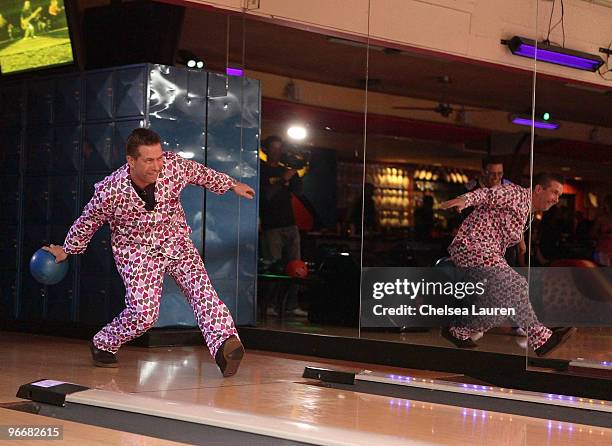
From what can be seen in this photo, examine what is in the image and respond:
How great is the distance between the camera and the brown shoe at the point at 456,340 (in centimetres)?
739

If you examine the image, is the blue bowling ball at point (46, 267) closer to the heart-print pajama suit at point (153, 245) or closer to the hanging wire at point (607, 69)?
the heart-print pajama suit at point (153, 245)

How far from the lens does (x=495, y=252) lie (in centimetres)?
720

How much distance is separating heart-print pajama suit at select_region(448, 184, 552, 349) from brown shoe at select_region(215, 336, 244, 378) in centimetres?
151

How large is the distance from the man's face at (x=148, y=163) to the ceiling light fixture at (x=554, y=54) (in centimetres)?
231

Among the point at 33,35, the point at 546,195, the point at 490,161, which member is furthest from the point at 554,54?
the point at 33,35

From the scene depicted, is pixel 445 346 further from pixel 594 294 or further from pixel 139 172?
pixel 139 172

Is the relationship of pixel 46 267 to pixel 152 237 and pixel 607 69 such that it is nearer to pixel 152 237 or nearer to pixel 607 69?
pixel 152 237

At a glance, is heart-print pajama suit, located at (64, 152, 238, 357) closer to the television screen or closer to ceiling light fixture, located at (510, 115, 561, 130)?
ceiling light fixture, located at (510, 115, 561, 130)

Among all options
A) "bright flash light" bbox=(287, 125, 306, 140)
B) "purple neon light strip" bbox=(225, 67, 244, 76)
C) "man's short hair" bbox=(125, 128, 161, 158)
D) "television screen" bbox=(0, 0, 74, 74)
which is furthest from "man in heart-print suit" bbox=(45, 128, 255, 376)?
"television screen" bbox=(0, 0, 74, 74)

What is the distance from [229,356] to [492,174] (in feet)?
6.57

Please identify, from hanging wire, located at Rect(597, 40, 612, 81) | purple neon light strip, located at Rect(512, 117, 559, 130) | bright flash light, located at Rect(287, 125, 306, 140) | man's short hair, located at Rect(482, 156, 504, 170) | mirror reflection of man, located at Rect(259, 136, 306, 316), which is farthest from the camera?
mirror reflection of man, located at Rect(259, 136, 306, 316)

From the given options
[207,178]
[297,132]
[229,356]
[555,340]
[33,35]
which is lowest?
[229,356]

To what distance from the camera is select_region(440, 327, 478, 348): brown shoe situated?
739 centimetres

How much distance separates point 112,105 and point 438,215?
3048mm
